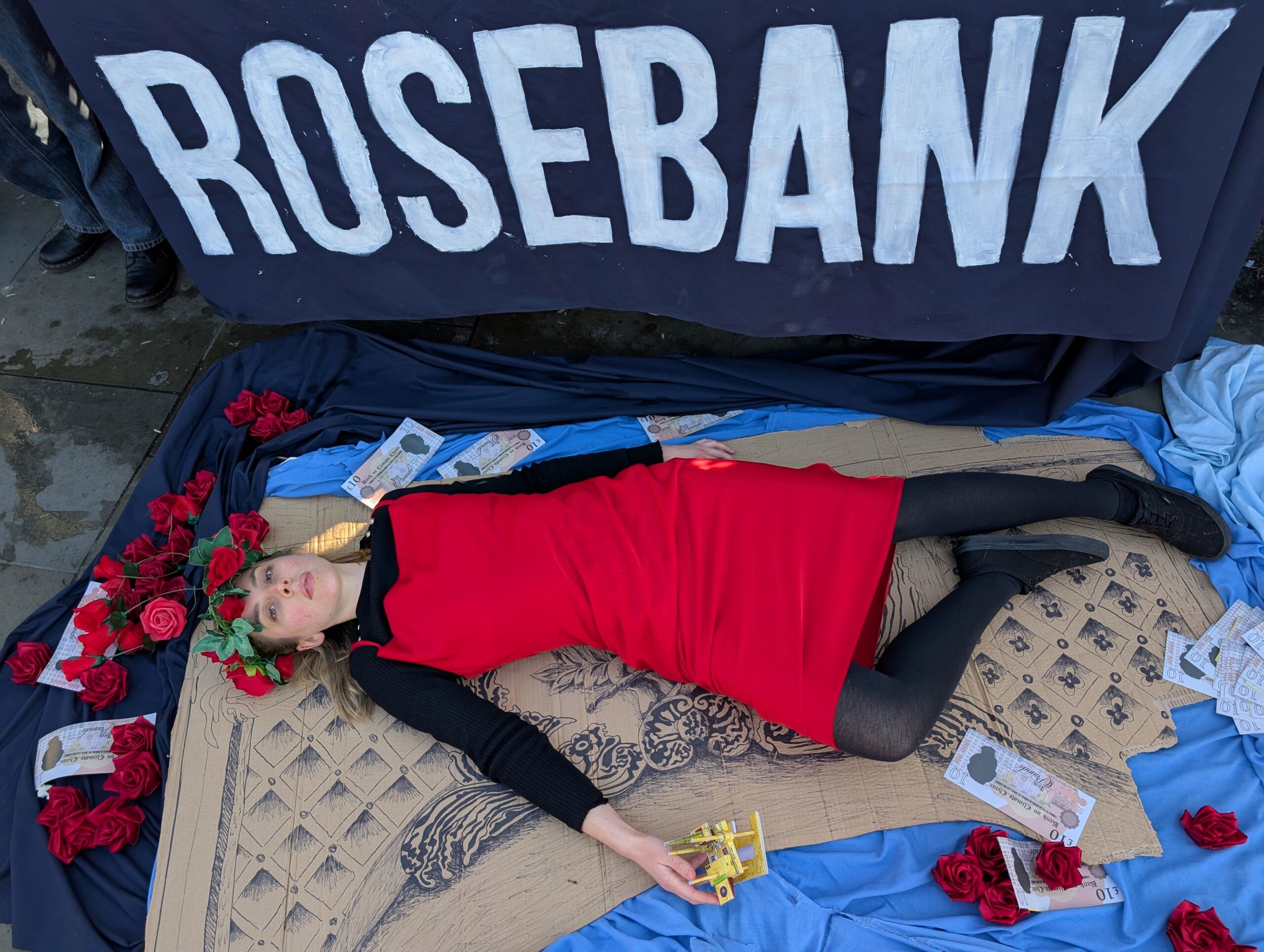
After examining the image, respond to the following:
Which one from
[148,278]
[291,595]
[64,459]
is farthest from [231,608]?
[148,278]

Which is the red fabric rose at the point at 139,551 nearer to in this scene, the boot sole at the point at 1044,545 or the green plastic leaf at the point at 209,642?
the green plastic leaf at the point at 209,642

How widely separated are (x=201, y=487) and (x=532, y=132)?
5.66ft

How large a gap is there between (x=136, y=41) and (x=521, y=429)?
63.9 inches

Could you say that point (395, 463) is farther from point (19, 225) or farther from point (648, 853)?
point (19, 225)

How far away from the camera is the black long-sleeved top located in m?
2.20

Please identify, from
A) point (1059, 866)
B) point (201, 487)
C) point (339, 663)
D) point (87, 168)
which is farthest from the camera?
point (87, 168)

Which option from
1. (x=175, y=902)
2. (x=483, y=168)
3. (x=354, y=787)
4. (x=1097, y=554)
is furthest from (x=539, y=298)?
(x=175, y=902)

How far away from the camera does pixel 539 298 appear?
9.13 feet

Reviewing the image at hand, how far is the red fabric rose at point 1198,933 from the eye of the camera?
196 cm

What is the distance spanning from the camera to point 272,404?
314cm

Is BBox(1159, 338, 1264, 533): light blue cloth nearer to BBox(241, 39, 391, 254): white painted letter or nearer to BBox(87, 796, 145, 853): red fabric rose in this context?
BBox(241, 39, 391, 254): white painted letter

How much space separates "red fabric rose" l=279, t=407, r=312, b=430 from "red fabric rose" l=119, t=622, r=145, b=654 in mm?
846

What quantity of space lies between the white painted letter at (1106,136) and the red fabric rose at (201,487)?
2781 millimetres

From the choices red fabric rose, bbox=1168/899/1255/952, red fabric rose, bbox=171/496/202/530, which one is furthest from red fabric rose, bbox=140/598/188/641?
red fabric rose, bbox=1168/899/1255/952
